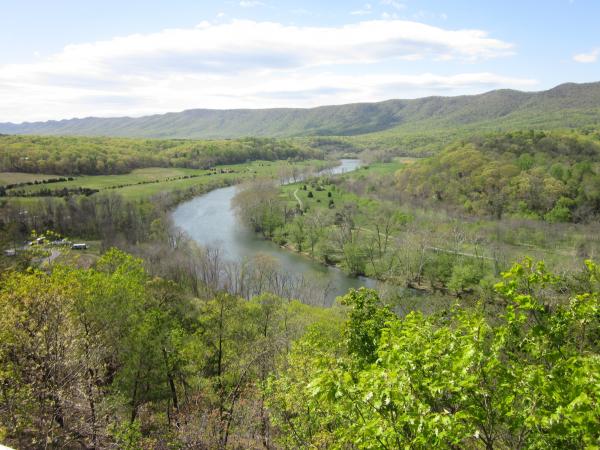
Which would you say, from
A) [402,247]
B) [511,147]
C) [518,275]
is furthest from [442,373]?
[511,147]

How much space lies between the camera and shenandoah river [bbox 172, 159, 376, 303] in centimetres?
5477

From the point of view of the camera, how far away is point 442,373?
5836 millimetres

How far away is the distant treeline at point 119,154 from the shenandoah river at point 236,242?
111ft

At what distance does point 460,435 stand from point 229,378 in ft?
58.0

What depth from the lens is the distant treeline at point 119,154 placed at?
Answer: 102312mm

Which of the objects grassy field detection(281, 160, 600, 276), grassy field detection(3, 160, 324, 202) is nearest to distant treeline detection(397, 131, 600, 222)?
grassy field detection(281, 160, 600, 276)

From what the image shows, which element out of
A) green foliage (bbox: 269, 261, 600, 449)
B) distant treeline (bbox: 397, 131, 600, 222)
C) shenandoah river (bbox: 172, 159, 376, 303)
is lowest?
shenandoah river (bbox: 172, 159, 376, 303)

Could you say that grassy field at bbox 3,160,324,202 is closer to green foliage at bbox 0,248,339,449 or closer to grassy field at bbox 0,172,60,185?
grassy field at bbox 0,172,60,185

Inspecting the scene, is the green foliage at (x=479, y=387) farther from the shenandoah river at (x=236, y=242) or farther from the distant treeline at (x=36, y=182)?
the distant treeline at (x=36, y=182)

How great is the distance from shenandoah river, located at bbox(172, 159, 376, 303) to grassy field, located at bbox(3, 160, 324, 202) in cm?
928

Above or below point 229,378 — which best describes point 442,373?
above

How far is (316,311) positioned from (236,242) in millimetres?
38868

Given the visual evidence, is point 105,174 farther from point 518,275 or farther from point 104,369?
point 518,275

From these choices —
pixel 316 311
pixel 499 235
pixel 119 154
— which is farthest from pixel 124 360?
pixel 119 154
